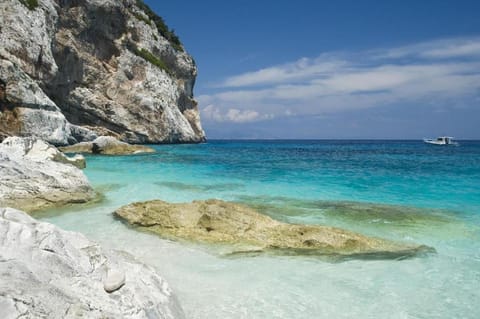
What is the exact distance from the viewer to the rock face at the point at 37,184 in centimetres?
1190

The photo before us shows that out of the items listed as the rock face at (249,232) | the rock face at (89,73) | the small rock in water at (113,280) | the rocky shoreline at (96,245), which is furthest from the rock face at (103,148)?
the small rock in water at (113,280)

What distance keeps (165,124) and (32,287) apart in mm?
61190

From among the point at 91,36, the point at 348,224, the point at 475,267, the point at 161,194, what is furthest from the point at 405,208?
the point at 91,36

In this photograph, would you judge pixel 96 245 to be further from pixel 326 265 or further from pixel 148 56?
pixel 148 56

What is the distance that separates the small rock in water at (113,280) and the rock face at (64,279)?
4 centimetres

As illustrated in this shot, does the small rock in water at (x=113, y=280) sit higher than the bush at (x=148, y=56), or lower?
lower

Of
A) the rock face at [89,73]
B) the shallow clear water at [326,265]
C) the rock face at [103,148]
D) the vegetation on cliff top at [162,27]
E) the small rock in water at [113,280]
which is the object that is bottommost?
the shallow clear water at [326,265]

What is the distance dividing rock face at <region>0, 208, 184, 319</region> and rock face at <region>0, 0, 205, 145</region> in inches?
1228

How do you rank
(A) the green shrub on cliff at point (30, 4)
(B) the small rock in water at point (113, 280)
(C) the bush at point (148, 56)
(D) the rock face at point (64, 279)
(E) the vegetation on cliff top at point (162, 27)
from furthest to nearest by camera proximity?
(E) the vegetation on cliff top at point (162, 27)
(C) the bush at point (148, 56)
(A) the green shrub on cliff at point (30, 4)
(B) the small rock in water at point (113, 280)
(D) the rock face at point (64, 279)

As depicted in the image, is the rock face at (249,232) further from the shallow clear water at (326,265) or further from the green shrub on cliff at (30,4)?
the green shrub on cliff at (30,4)

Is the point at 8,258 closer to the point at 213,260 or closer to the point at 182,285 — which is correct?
the point at 182,285

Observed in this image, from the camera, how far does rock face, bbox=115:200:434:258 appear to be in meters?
8.54

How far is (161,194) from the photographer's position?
16484 mm

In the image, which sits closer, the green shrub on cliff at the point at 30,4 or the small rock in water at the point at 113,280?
the small rock in water at the point at 113,280
